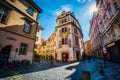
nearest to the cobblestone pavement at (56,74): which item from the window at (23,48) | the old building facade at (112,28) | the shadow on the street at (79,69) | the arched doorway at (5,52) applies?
the shadow on the street at (79,69)

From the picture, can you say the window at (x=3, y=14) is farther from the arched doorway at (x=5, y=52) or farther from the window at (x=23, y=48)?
the window at (x=23, y=48)

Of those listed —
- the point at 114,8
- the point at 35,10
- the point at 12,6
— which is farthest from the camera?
the point at 35,10

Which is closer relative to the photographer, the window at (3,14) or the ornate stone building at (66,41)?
the window at (3,14)

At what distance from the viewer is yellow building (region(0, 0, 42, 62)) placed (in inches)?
392

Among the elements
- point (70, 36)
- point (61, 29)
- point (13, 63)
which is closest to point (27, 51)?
point (13, 63)

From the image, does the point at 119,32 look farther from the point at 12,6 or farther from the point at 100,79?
the point at 12,6

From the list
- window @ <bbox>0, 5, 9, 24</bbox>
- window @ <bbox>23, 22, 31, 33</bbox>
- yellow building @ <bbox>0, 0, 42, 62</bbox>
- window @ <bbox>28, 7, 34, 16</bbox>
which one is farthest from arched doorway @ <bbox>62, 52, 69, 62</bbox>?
window @ <bbox>0, 5, 9, 24</bbox>

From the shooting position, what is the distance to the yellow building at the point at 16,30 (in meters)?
9.96

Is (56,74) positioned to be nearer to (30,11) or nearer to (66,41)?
(30,11)

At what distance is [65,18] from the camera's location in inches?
1016

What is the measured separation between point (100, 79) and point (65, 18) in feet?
74.0

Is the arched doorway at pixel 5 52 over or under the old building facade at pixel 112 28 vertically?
Result: under

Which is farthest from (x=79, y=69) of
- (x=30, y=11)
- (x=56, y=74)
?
(x=30, y=11)

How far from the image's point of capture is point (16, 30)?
11336 millimetres
